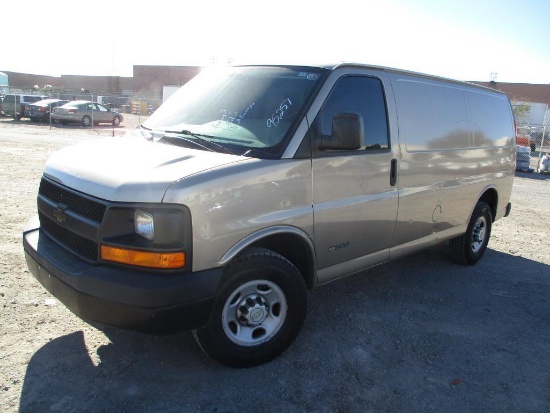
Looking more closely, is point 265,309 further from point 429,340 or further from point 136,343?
point 429,340

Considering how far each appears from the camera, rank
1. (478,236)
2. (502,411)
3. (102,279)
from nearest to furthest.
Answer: (102,279) → (502,411) → (478,236)

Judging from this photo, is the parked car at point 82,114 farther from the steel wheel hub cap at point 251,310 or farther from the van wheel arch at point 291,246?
the steel wheel hub cap at point 251,310

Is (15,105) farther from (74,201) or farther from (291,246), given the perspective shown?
(291,246)

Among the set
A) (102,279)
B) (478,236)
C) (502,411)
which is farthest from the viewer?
(478,236)

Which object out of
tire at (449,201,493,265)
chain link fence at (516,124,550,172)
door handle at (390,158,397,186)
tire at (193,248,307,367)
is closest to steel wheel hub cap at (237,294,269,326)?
tire at (193,248,307,367)

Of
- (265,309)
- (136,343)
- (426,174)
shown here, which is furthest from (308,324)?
(426,174)

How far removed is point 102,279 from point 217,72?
230cm

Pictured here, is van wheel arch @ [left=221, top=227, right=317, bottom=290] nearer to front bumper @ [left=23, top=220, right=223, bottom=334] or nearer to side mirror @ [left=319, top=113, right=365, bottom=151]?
front bumper @ [left=23, top=220, right=223, bottom=334]

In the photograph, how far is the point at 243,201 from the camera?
9.73 feet

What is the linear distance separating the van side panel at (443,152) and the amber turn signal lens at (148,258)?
2331 millimetres

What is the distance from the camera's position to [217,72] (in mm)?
4211

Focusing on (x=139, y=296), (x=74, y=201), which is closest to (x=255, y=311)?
(x=139, y=296)

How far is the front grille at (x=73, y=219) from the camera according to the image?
9.43ft

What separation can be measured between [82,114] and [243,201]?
27.0m
